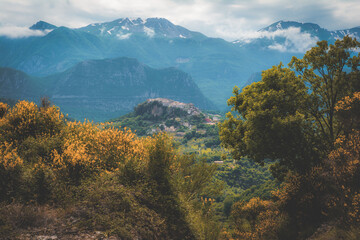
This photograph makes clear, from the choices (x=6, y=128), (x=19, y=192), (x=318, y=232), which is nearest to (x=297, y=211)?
(x=318, y=232)

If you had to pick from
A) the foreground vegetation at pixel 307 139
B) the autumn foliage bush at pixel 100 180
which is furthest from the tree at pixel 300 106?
the autumn foliage bush at pixel 100 180

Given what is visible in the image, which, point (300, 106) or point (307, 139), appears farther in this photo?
point (300, 106)

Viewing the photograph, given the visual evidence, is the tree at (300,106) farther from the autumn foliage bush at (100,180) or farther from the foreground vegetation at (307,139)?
the autumn foliage bush at (100,180)

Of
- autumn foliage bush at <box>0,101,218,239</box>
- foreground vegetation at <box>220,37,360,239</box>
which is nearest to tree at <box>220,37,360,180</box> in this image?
foreground vegetation at <box>220,37,360,239</box>

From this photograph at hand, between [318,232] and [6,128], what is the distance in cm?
2421

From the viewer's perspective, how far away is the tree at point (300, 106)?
19.6 meters

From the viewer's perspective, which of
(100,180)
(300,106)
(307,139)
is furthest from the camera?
(300,106)

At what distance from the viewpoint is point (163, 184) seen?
51.6 feet

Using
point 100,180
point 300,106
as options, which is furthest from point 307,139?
point 100,180

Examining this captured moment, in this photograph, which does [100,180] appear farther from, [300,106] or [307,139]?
[300,106]

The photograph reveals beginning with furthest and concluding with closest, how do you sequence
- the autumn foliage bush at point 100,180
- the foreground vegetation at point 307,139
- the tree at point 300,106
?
1. the tree at point 300,106
2. the foreground vegetation at point 307,139
3. the autumn foliage bush at point 100,180

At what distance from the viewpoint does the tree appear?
19.6 metres

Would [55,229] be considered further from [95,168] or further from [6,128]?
[6,128]

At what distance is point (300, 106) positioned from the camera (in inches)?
833
